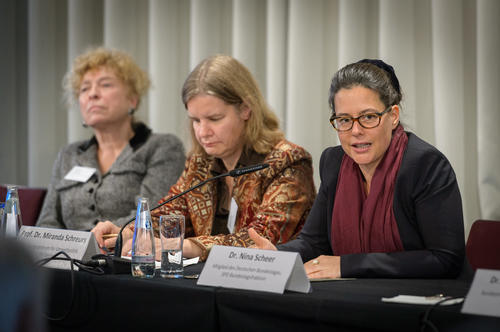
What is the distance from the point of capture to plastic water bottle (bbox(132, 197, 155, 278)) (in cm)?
175

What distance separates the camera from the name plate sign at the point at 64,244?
6.12ft

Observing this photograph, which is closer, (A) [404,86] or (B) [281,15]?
(A) [404,86]

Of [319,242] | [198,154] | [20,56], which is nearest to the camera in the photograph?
[319,242]

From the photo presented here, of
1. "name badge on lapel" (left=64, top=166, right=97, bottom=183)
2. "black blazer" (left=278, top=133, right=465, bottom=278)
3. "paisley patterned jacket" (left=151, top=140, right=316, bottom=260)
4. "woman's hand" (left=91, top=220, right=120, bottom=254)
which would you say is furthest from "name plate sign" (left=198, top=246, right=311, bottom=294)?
"name badge on lapel" (left=64, top=166, right=97, bottom=183)

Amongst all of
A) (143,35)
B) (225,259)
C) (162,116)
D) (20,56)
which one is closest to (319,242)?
(225,259)

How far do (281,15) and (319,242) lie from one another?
1.77 m

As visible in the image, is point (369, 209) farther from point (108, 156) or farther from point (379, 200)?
point (108, 156)

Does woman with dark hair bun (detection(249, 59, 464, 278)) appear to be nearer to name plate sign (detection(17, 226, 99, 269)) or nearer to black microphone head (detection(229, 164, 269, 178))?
black microphone head (detection(229, 164, 269, 178))

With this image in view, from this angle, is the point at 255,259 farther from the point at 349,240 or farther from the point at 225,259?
the point at 349,240

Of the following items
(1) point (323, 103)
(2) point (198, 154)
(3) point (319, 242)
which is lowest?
(3) point (319, 242)

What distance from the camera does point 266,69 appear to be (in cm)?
370

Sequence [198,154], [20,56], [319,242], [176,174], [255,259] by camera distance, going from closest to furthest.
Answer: [255,259] < [319,242] < [198,154] < [176,174] < [20,56]

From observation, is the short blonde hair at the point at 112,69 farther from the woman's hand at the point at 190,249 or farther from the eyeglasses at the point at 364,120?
the eyeglasses at the point at 364,120

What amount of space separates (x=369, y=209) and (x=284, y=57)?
5.86 ft
